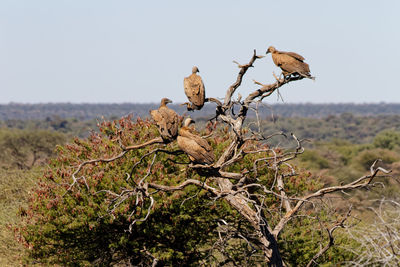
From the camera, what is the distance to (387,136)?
274ft

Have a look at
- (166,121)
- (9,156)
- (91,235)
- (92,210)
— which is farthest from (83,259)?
(9,156)

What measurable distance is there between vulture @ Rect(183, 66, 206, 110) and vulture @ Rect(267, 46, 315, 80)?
4.67ft

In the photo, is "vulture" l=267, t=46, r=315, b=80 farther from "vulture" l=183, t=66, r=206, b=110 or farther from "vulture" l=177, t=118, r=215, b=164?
"vulture" l=177, t=118, r=215, b=164

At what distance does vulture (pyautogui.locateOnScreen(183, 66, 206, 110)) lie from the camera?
8.93 metres

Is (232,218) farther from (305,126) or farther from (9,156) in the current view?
(305,126)

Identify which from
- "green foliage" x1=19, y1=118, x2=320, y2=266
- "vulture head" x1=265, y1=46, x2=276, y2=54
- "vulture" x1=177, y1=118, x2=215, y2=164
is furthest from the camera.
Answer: "green foliage" x1=19, y1=118, x2=320, y2=266

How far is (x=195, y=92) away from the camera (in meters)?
8.95

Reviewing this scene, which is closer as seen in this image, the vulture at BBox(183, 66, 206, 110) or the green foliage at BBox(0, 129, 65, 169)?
the vulture at BBox(183, 66, 206, 110)

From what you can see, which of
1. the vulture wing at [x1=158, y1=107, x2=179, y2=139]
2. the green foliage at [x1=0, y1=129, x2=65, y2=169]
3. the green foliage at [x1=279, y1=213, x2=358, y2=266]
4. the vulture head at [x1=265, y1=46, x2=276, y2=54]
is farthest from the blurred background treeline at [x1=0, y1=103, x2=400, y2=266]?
the green foliage at [x1=279, y1=213, x2=358, y2=266]

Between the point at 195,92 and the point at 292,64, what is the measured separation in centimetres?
169

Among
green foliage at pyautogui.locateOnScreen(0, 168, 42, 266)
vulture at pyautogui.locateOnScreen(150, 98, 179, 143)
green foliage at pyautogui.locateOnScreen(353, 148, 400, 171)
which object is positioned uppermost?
vulture at pyautogui.locateOnScreen(150, 98, 179, 143)

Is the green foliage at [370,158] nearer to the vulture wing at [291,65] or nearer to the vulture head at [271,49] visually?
the vulture head at [271,49]

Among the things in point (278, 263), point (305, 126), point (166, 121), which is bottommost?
point (305, 126)

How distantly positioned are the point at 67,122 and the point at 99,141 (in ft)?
505
